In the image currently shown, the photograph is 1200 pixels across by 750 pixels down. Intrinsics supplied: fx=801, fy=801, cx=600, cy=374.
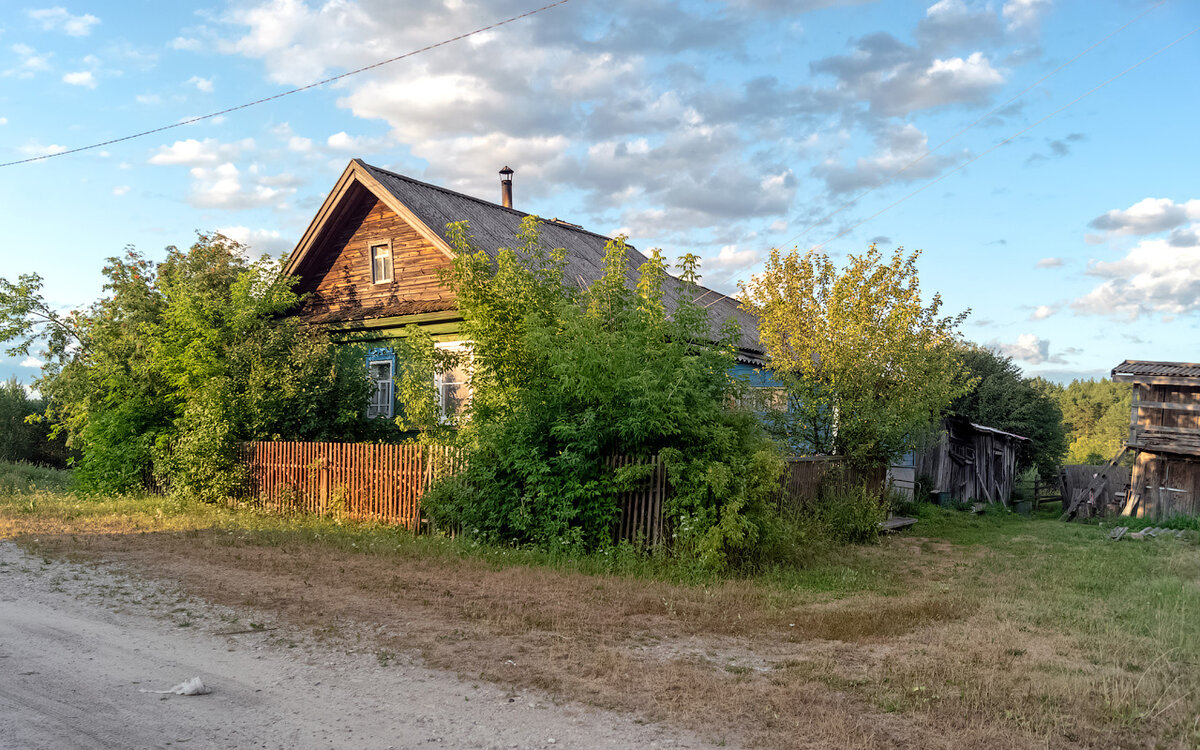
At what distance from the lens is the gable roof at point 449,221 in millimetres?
19062

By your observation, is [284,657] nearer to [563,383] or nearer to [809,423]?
[563,383]

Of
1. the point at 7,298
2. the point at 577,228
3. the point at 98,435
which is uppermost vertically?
the point at 577,228

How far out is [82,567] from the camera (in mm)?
10516

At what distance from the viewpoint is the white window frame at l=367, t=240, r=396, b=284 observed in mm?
20422

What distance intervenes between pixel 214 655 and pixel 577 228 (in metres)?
21.9

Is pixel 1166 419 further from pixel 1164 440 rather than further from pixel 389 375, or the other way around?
pixel 389 375

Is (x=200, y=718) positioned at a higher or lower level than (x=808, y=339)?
lower

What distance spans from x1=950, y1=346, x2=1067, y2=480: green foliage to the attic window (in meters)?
23.9

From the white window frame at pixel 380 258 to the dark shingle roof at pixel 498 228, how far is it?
4.91 ft

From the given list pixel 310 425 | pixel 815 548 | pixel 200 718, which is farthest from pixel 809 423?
pixel 200 718

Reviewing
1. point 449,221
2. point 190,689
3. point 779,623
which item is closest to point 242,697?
point 190,689

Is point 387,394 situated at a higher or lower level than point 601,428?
higher

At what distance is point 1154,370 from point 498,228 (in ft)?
59.4

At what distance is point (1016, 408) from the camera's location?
33531 millimetres
